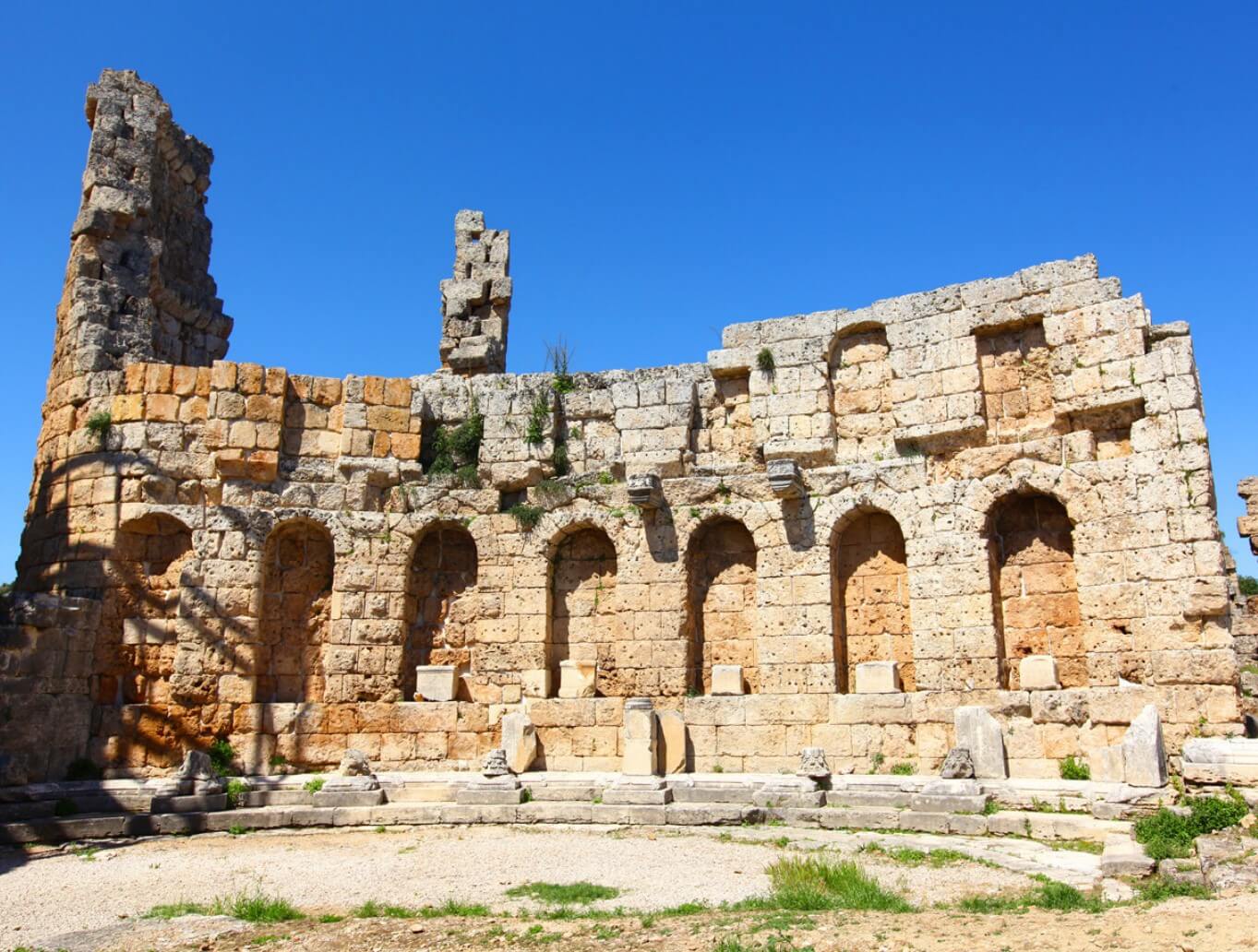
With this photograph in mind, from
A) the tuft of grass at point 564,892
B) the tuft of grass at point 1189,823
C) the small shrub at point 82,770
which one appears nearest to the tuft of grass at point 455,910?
the tuft of grass at point 564,892

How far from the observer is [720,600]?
46.5 ft

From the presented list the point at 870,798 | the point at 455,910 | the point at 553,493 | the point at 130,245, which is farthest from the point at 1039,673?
the point at 130,245

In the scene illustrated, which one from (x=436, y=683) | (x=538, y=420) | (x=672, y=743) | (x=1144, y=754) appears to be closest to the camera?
(x=1144, y=754)

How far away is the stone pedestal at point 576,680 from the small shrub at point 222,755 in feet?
14.1

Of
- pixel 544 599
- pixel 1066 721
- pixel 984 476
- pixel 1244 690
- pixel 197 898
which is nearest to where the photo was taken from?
pixel 197 898

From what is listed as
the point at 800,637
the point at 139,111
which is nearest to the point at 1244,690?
the point at 800,637

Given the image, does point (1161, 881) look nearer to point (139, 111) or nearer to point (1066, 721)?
point (1066, 721)

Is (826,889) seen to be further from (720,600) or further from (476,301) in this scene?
(476,301)

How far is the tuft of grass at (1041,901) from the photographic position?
6.71 metres

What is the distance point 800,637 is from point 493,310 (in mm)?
7624

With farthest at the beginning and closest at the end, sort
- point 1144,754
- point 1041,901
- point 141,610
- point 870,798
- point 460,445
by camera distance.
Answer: point 460,445
point 141,610
point 870,798
point 1144,754
point 1041,901

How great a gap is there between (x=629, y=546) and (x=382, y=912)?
7323 mm

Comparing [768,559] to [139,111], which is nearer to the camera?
[768,559]

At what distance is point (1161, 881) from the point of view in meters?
7.31
